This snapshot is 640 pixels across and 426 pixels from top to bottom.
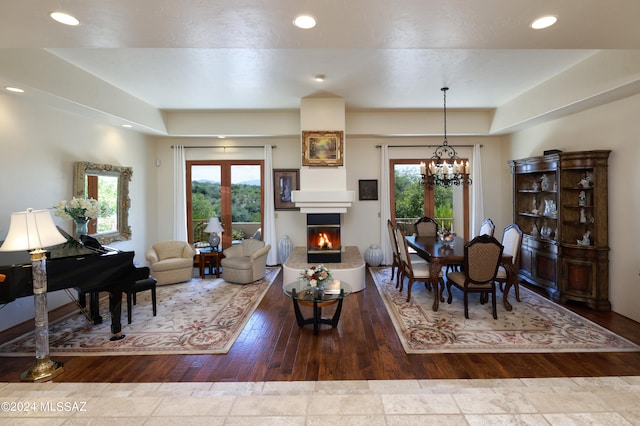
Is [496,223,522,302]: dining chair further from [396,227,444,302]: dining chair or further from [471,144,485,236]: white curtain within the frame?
[471,144,485,236]: white curtain

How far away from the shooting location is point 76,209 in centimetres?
379

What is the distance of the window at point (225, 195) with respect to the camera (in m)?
6.91

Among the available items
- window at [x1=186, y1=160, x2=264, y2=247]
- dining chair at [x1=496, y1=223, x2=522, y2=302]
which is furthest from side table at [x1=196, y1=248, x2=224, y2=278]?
dining chair at [x1=496, y1=223, x2=522, y2=302]

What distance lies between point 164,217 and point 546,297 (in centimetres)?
715

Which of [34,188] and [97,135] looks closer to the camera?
[34,188]

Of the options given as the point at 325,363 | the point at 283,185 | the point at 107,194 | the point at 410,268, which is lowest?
the point at 325,363

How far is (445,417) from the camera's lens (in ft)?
5.69

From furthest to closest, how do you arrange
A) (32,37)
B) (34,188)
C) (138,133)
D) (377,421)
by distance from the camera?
1. (138,133)
2. (34,188)
3. (32,37)
4. (377,421)

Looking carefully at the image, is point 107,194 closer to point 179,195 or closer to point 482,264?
point 179,195

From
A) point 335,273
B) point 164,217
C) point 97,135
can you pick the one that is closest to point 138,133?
point 97,135

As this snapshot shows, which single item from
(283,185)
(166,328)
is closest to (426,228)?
(283,185)

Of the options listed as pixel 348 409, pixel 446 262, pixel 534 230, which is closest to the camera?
pixel 348 409

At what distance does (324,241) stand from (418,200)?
2.54m

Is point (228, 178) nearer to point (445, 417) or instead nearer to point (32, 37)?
point (32, 37)
